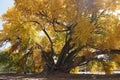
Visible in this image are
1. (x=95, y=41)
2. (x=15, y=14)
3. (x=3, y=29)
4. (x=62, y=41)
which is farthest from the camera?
(x=62, y=41)

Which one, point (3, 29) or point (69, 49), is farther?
point (3, 29)

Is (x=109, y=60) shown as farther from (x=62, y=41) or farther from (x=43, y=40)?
(x=43, y=40)

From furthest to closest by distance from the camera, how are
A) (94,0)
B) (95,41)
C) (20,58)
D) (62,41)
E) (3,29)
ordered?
(20,58) < (62,41) < (3,29) < (95,41) < (94,0)

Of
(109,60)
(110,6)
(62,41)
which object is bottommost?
(109,60)

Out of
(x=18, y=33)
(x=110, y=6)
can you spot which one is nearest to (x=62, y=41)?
(x=18, y=33)

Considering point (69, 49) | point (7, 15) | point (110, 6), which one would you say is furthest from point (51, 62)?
point (110, 6)

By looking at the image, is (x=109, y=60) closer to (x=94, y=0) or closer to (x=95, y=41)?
(x=95, y=41)

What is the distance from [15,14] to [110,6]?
8648 millimetres

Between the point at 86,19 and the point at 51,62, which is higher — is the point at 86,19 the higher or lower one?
the higher one

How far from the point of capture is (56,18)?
82.3 feet

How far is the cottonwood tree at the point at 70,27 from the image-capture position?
24.0 m

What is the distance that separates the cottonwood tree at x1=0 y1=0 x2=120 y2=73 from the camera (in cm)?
2402

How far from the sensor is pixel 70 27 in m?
25.8

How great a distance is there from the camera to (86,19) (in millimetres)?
23766
